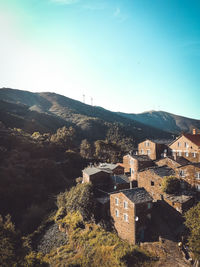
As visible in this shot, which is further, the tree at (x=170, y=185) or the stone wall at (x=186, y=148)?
the stone wall at (x=186, y=148)

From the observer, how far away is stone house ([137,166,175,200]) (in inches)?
1148

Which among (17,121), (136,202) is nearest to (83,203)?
(136,202)

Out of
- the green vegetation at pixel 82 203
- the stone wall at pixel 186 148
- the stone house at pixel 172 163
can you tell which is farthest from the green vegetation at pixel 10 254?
the stone wall at pixel 186 148

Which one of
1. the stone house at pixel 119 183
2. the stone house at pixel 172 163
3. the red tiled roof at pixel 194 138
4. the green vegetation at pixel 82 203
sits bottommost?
the green vegetation at pixel 82 203

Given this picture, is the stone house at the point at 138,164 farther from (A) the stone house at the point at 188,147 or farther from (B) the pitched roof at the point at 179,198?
(B) the pitched roof at the point at 179,198

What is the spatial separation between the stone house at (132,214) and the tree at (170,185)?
12.4 feet

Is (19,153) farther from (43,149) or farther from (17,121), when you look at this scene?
(17,121)

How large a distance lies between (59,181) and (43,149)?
1924 cm

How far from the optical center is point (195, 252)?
56.2 ft

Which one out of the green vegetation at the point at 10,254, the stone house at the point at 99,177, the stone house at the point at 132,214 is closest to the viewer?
the green vegetation at the point at 10,254

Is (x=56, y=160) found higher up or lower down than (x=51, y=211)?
higher up

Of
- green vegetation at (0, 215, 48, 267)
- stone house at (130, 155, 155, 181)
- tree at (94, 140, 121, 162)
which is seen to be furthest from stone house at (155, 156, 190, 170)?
tree at (94, 140, 121, 162)

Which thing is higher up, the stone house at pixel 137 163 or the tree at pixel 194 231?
the stone house at pixel 137 163

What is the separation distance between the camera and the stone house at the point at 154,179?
95.7ft
